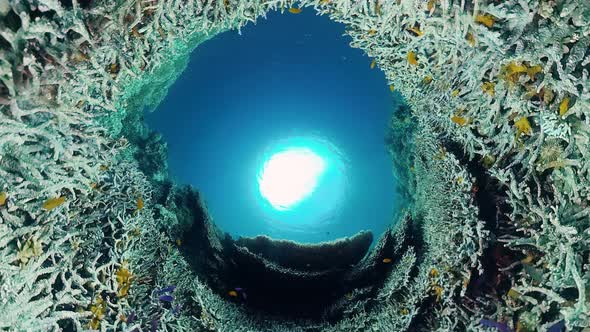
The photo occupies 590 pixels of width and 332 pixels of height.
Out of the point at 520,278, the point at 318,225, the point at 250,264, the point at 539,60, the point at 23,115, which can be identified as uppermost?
the point at 23,115

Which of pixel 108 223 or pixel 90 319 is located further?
pixel 108 223

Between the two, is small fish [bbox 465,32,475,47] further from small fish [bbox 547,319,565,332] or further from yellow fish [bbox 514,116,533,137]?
small fish [bbox 547,319,565,332]

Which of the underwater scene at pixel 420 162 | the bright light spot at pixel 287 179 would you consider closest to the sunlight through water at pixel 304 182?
the bright light spot at pixel 287 179

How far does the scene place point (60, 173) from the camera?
285 centimetres

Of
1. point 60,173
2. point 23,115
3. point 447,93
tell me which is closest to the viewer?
point 23,115

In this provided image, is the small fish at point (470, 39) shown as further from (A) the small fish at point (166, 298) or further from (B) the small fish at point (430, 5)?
(A) the small fish at point (166, 298)

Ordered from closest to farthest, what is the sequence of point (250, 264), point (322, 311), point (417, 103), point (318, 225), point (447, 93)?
point (447, 93), point (417, 103), point (322, 311), point (250, 264), point (318, 225)

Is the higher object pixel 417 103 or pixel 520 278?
pixel 417 103

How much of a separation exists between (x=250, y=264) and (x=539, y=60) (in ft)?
15.9

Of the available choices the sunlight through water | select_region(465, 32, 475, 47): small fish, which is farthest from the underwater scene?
the sunlight through water

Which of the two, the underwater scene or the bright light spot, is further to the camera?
the bright light spot

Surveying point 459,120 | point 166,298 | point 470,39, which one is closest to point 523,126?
point 459,120

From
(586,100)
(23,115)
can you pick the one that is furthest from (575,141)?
(23,115)

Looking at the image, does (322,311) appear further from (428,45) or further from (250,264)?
(428,45)
